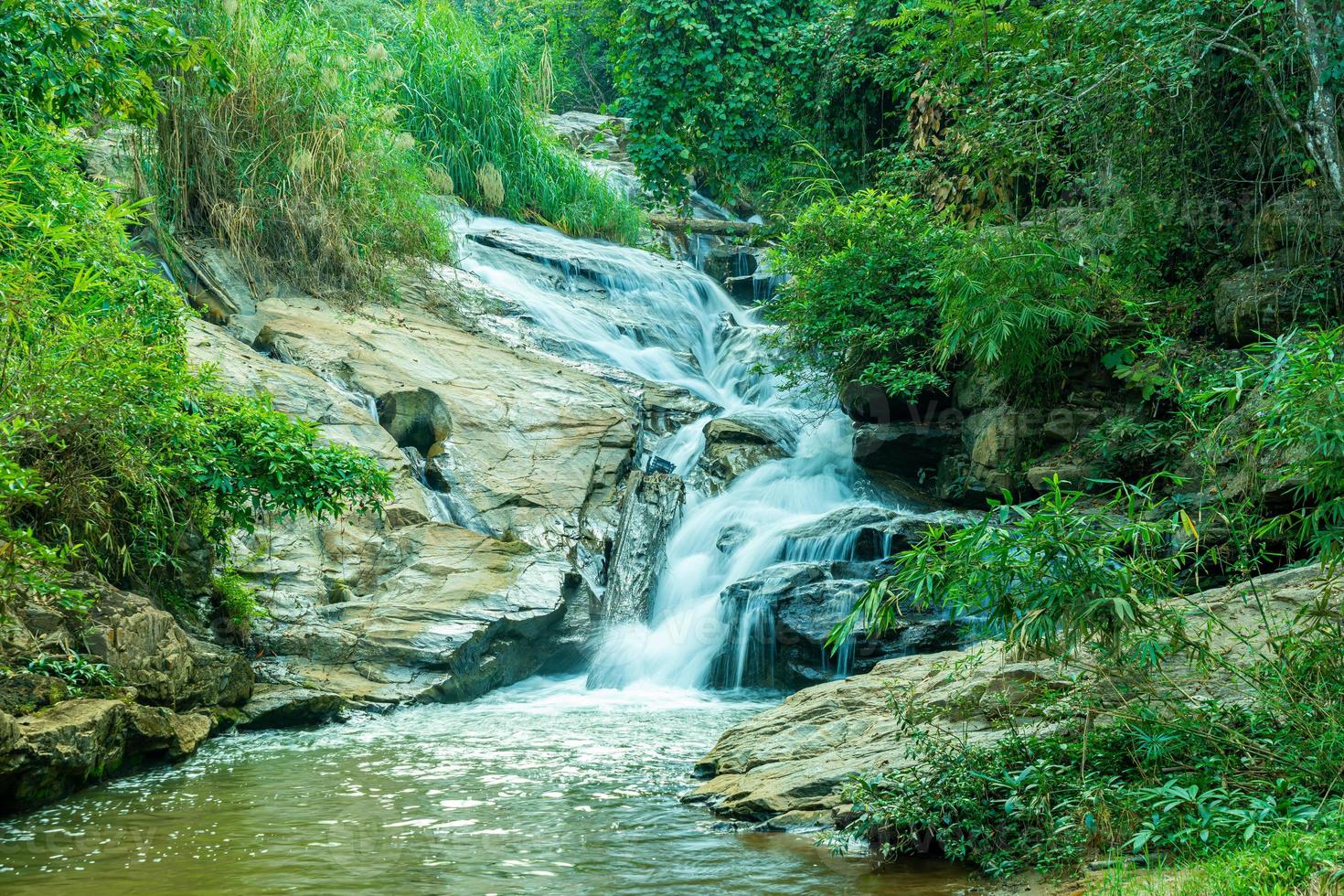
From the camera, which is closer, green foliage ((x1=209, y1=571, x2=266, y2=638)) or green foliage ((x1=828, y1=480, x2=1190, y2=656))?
green foliage ((x1=828, y1=480, x2=1190, y2=656))

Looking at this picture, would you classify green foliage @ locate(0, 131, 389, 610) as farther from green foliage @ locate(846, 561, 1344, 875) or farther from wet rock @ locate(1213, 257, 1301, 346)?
wet rock @ locate(1213, 257, 1301, 346)

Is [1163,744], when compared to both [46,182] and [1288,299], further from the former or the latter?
[46,182]

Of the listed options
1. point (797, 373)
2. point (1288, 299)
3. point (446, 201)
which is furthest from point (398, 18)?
point (1288, 299)

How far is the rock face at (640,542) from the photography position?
10.3 m

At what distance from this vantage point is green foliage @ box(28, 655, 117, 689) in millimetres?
5883

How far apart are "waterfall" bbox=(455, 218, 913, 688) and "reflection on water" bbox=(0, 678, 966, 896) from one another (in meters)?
2.39

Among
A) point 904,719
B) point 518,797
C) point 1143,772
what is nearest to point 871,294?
point 904,719

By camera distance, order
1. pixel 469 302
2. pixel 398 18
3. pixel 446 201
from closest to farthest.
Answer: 1. pixel 469 302
2. pixel 446 201
3. pixel 398 18

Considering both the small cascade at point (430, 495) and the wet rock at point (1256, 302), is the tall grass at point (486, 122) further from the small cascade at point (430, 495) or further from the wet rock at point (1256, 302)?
the wet rock at point (1256, 302)

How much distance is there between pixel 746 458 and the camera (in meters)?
12.1

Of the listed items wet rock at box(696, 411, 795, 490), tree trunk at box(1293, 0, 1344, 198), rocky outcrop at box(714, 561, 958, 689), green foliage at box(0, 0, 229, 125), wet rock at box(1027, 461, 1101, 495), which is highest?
green foliage at box(0, 0, 229, 125)

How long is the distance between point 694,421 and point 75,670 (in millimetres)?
8401

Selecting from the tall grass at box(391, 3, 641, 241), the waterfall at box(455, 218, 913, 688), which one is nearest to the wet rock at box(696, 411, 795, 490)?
the waterfall at box(455, 218, 913, 688)

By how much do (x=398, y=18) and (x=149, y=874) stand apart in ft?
55.9
